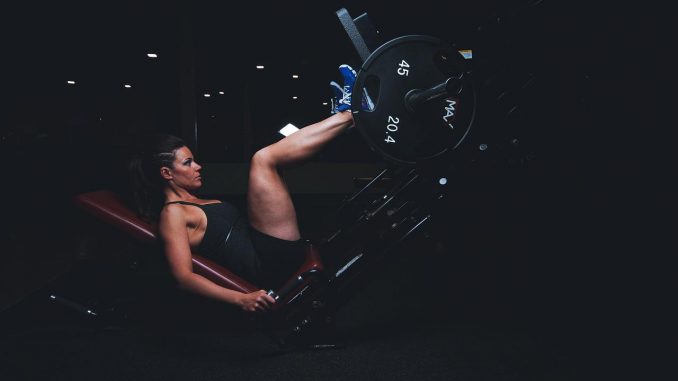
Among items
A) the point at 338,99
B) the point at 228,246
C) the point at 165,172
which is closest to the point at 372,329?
the point at 228,246

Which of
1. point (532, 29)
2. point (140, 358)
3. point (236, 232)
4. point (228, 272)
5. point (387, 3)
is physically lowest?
point (140, 358)

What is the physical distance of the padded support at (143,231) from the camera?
76.4 inches

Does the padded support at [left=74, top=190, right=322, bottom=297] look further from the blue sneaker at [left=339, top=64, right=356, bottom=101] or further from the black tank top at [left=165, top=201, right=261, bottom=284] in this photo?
the blue sneaker at [left=339, top=64, right=356, bottom=101]

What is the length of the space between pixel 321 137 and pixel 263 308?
0.76m

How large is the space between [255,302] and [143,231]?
619 millimetres

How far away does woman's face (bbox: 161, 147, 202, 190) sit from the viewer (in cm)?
212

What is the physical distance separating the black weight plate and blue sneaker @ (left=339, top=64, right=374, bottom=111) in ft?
0.07

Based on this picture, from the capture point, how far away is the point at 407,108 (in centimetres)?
182

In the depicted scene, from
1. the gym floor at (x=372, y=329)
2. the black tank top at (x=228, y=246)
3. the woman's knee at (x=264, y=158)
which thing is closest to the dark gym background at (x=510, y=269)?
the gym floor at (x=372, y=329)

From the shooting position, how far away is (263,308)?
1.91 metres

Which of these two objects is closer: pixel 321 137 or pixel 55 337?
pixel 321 137

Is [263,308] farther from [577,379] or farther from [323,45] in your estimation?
[323,45]

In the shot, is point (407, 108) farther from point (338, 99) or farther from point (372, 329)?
point (372, 329)

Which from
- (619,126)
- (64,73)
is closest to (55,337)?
(619,126)
